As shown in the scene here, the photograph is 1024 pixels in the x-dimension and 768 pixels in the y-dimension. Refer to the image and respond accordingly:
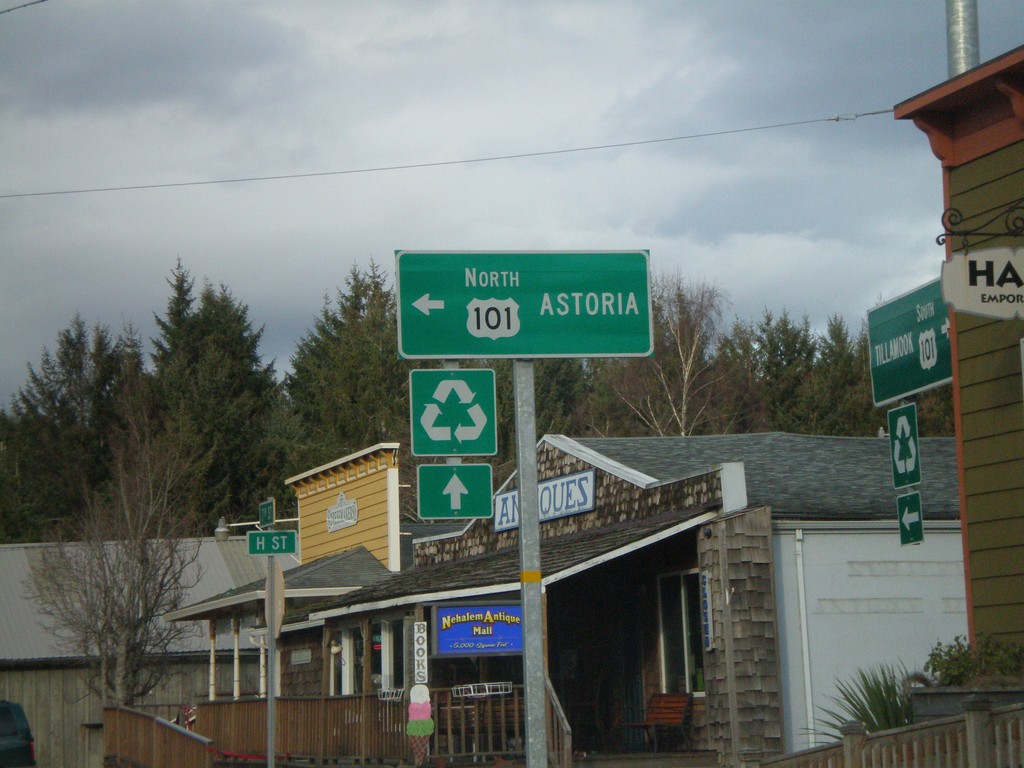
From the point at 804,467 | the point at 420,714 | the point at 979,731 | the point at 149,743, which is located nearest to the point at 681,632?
the point at 804,467

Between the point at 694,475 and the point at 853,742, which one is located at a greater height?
the point at 694,475

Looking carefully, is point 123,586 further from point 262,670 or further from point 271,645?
point 271,645

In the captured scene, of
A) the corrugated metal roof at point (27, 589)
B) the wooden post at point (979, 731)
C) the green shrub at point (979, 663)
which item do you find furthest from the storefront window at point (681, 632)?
the corrugated metal roof at point (27, 589)

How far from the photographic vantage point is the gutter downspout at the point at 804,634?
17.6m

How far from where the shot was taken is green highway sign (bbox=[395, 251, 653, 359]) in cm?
770

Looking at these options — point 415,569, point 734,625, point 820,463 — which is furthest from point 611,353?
point 415,569

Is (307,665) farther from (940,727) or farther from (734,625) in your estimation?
(940,727)

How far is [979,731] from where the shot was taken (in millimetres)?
8914

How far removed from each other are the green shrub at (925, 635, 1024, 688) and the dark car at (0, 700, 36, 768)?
A: 49.9 feet

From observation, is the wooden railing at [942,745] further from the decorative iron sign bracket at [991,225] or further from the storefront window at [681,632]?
the storefront window at [681,632]

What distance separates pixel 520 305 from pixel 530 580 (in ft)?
5.49

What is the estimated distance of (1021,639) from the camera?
11.6 m

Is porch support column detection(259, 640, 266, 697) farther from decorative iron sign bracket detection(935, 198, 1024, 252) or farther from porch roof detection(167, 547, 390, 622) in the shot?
decorative iron sign bracket detection(935, 198, 1024, 252)

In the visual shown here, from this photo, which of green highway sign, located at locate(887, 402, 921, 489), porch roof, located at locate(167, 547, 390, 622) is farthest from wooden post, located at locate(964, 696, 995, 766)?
porch roof, located at locate(167, 547, 390, 622)
